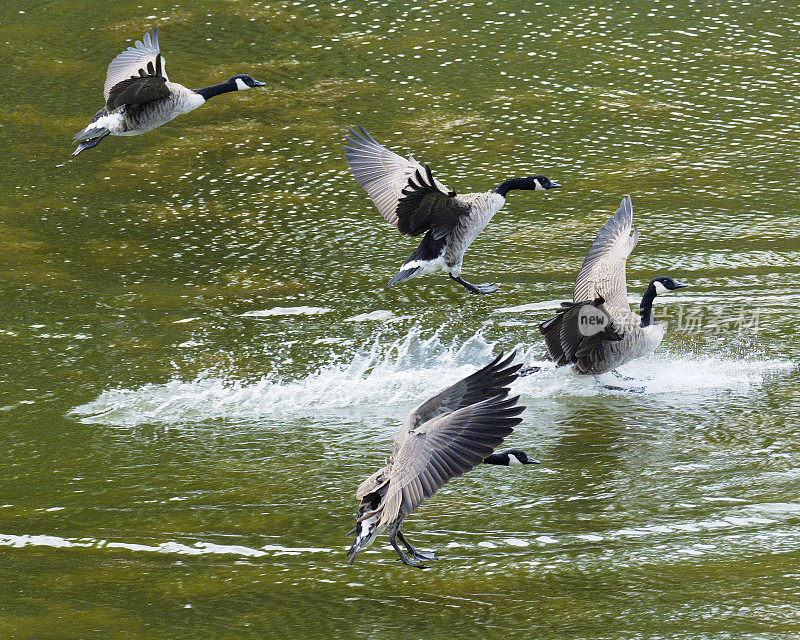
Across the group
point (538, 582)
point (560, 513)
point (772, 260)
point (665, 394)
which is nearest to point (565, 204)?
point (772, 260)

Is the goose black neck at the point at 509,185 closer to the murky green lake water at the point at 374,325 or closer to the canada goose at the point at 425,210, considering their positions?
the canada goose at the point at 425,210

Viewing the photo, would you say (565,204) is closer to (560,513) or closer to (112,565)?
(560,513)

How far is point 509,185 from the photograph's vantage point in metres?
8.33

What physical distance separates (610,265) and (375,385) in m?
1.72

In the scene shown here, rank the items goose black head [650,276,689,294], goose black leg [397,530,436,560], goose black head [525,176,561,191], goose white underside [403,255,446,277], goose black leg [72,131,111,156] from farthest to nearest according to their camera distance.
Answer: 1. goose black leg [72,131,111,156]
2. goose black head [525,176,561,191]
3. goose white underside [403,255,446,277]
4. goose black head [650,276,689,294]
5. goose black leg [397,530,436,560]

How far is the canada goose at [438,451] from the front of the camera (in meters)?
4.53

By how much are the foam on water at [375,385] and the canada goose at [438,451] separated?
213 cm

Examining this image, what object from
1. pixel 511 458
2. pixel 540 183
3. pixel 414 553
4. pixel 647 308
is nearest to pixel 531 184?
pixel 540 183

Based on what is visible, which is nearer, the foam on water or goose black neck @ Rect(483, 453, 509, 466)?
goose black neck @ Rect(483, 453, 509, 466)

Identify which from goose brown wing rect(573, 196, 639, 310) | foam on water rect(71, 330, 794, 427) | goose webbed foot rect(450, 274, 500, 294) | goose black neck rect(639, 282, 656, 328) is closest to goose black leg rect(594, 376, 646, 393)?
foam on water rect(71, 330, 794, 427)

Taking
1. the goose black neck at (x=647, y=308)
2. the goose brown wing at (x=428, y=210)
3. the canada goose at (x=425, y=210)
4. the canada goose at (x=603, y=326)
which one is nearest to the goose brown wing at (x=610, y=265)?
the canada goose at (x=603, y=326)

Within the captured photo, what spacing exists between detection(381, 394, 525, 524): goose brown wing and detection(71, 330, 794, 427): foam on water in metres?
2.28

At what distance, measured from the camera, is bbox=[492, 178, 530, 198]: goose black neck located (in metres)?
8.23

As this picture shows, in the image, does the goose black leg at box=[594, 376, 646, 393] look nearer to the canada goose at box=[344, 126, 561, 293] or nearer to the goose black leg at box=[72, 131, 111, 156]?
the canada goose at box=[344, 126, 561, 293]
